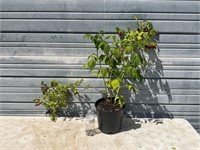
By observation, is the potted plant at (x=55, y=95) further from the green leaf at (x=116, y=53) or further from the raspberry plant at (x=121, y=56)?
the green leaf at (x=116, y=53)

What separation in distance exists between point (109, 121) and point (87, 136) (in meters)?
0.31

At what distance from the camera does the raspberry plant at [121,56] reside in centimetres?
277

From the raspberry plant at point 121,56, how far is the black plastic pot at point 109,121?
146 millimetres

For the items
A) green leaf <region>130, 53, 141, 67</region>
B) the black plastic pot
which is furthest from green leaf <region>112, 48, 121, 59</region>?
the black plastic pot

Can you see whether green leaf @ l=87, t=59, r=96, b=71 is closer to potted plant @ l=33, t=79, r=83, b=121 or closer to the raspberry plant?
the raspberry plant

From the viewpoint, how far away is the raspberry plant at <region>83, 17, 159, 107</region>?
2.77m

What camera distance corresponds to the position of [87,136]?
2.98 meters

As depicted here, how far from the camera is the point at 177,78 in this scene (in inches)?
130

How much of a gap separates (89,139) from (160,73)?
1.23m

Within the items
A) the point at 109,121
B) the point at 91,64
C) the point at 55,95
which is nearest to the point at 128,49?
the point at 91,64

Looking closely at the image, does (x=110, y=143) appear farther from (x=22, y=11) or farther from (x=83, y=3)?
(x=22, y=11)

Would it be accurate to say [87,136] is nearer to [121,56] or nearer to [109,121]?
[109,121]

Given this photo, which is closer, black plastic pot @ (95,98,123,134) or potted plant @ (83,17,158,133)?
potted plant @ (83,17,158,133)

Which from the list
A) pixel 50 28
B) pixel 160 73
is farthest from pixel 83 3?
pixel 160 73
